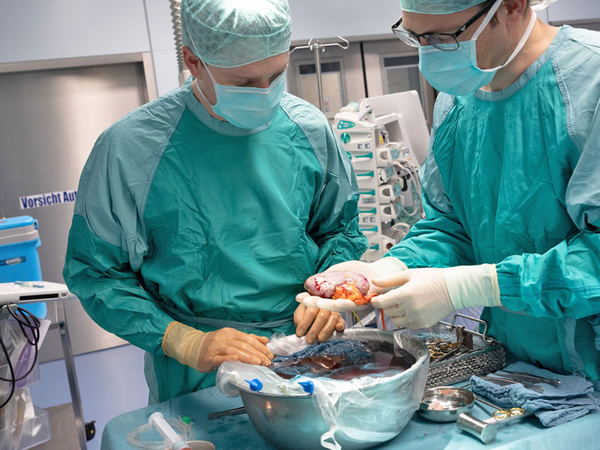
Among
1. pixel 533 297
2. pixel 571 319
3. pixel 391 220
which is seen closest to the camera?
pixel 533 297

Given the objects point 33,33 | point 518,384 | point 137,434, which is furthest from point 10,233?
point 518,384

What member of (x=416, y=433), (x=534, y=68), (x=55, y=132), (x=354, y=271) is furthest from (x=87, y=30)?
(x=416, y=433)

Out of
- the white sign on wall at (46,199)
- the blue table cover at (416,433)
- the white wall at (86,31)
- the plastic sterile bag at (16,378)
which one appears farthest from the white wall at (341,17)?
the blue table cover at (416,433)

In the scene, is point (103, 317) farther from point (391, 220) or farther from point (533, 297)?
point (391, 220)

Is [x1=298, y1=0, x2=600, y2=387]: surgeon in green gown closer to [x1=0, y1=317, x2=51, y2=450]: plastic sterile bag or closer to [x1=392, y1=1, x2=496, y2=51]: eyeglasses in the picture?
[x1=392, y1=1, x2=496, y2=51]: eyeglasses

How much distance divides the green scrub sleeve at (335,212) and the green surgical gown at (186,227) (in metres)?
0.09

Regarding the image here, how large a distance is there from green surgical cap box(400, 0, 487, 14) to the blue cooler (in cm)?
303

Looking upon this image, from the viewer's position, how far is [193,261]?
162 centimetres

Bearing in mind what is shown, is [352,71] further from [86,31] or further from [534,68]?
[534,68]

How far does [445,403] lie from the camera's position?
1352 mm

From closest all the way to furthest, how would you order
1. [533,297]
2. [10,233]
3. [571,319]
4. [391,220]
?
[533,297]
[571,319]
[10,233]
[391,220]

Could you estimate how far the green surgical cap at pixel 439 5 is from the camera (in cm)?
130

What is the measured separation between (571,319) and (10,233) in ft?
10.7

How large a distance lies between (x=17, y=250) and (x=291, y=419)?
2957 mm
